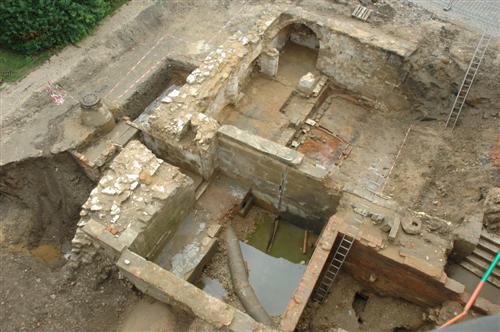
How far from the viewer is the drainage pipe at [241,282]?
762 cm

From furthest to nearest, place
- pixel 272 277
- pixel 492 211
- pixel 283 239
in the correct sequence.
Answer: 1. pixel 283 239
2. pixel 272 277
3. pixel 492 211

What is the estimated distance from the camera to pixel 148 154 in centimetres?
820

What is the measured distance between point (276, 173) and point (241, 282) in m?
2.21

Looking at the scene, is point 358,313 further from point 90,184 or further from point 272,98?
point 90,184

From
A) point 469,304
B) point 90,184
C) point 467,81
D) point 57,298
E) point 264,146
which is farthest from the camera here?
point 467,81

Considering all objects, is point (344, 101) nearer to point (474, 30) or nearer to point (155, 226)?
point (474, 30)

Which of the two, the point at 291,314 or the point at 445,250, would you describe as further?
the point at 445,250

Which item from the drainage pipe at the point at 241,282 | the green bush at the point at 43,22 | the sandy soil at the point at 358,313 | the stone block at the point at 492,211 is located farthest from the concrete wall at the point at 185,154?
the stone block at the point at 492,211

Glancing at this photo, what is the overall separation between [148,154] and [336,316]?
15.3 ft

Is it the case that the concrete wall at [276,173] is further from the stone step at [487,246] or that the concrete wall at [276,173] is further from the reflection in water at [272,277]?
the stone step at [487,246]

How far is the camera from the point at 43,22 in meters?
10.7

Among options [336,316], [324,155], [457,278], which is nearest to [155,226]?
[336,316]

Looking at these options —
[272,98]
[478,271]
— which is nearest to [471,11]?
[272,98]

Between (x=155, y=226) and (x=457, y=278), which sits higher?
(x=457, y=278)
